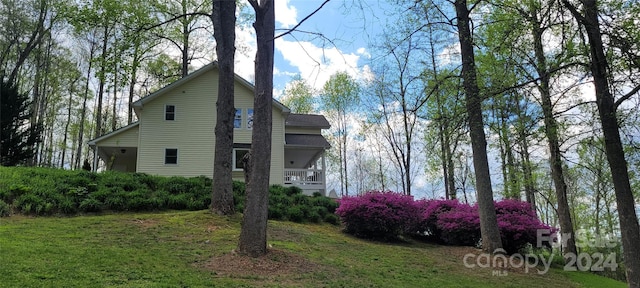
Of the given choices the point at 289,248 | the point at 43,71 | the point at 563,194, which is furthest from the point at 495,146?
the point at 43,71

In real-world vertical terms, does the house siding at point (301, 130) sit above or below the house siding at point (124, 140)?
above

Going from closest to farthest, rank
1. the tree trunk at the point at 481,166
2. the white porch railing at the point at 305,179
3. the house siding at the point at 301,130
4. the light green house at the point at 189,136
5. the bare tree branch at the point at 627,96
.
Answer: the bare tree branch at the point at 627,96
the tree trunk at the point at 481,166
the light green house at the point at 189,136
the white porch railing at the point at 305,179
the house siding at the point at 301,130

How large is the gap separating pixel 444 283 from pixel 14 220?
30.8 ft

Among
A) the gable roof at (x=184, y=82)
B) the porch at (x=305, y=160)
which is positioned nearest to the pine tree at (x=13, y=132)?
the gable roof at (x=184, y=82)

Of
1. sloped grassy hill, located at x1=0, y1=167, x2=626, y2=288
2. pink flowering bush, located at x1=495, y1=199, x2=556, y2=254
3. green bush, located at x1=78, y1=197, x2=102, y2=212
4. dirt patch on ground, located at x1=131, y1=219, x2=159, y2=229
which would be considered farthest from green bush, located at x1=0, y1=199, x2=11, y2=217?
pink flowering bush, located at x1=495, y1=199, x2=556, y2=254

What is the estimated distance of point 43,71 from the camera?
25.0 meters

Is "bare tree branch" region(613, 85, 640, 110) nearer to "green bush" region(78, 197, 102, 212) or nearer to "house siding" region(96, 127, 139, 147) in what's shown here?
"green bush" region(78, 197, 102, 212)

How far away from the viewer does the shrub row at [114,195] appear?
10359 millimetres

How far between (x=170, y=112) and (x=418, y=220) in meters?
13.3

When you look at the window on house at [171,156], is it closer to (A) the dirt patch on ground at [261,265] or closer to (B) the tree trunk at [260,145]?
(B) the tree trunk at [260,145]

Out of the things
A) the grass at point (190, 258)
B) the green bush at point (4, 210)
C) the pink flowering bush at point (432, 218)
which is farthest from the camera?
the pink flowering bush at point (432, 218)

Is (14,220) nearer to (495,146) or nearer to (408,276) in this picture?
(408,276)

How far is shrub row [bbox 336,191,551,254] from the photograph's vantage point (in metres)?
10.6

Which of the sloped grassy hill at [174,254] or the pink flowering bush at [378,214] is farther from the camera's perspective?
the pink flowering bush at [378,214]
